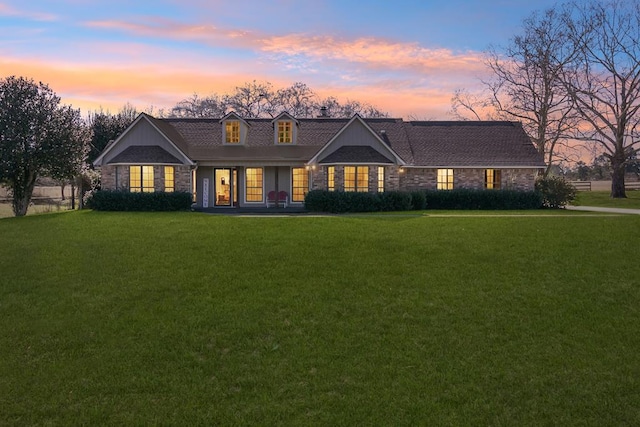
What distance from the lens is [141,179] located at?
25.2 m

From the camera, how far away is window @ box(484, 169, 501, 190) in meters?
28.5

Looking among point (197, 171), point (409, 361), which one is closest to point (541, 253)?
point (409, 361)

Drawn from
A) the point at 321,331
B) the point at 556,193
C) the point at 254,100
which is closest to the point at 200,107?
the point at 254,100

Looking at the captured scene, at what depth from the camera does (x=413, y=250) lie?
12.3 m

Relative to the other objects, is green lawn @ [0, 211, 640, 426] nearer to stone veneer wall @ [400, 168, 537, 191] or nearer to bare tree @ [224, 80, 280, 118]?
stone veneer wall @ [400, 168, 537, 191]

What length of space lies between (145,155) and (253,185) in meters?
6.13

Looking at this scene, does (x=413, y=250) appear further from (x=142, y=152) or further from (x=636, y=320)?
(x=142, y=152)

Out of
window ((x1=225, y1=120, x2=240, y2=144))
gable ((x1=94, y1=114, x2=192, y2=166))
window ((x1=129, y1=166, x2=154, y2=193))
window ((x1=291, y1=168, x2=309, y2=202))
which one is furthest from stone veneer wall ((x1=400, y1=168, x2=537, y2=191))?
window ((x1=129, y1=166, x2=154, y2=193))

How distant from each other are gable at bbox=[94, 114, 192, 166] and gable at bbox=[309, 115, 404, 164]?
297 inches

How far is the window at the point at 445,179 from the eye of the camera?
28.4 m

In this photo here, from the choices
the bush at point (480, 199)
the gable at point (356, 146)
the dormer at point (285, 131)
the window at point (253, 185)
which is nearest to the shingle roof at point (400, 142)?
the gable at point (356, 146)

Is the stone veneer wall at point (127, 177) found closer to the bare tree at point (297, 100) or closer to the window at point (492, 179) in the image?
the window at point (492, 179)

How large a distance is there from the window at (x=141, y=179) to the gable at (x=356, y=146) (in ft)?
28.4

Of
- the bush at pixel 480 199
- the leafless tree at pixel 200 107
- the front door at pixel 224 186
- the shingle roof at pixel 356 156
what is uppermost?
the leafless tree at pixel 200 107
